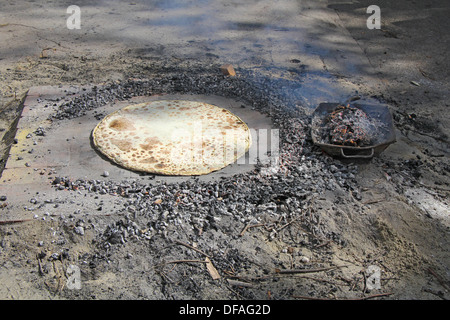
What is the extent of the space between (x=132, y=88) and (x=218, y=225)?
2.33 metres

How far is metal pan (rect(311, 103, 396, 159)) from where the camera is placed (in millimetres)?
3451

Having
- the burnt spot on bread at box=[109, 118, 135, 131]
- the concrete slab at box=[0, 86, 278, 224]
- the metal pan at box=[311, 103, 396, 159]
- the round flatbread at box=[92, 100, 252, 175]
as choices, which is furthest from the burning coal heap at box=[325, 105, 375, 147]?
the burnt spot on bread at box=[109, 118, 135, 131]

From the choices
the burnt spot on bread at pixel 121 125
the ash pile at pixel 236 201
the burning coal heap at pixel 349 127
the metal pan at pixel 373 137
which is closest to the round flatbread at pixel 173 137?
the burnt spot on bread at pixel 121 125

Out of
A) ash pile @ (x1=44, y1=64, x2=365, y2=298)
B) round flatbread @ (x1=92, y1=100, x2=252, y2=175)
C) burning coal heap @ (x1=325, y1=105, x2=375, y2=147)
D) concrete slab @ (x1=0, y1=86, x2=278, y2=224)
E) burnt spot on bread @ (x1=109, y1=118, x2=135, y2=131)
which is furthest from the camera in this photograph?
burnt spot on bread @ (x1=109, y1=118, x2=135, y2=131)

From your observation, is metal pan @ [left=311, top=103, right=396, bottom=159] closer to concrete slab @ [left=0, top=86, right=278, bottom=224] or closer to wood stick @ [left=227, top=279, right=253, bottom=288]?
concrete slab @ [left=0, top=86, right=278, bottom=224]

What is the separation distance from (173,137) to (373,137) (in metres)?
1.85

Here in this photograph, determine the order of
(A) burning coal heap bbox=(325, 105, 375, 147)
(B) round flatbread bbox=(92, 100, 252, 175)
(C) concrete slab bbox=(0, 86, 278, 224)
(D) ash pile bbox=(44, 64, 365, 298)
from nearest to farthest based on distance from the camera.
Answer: (D) ash pile bbox=(44, 64, 365, 298)
(C) concrete slab bbox=(0, 86, 278, 224)
(B) round flatbread bbox=(92, 100, 252, 175)
(A) burning coal heap bbox=(325, 105, 375, 147)

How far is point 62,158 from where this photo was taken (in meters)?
3.46

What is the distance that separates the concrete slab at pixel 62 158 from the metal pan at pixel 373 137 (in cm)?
46

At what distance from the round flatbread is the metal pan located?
0.68 metres

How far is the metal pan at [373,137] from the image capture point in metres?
3.45

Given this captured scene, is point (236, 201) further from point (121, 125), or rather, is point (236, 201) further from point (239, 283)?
point (121, 125)

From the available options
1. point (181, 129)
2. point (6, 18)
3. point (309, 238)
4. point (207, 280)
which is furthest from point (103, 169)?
point (6, 18)

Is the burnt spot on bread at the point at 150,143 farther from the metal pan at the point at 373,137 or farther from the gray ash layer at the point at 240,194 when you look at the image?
the metal pan at the point at 373,137
